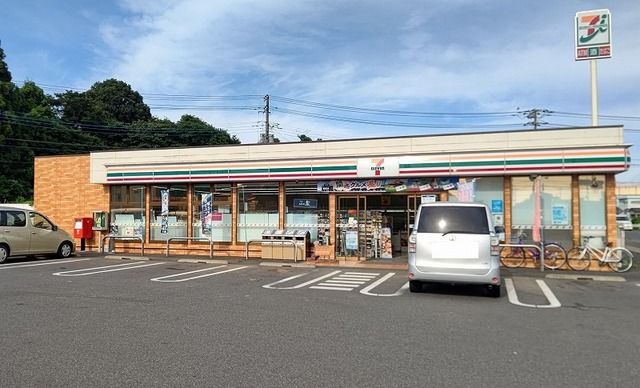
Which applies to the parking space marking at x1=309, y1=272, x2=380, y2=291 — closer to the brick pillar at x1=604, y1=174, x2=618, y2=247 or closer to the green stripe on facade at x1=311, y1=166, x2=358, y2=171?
the green stripe on facade at x1=311, y1=166, x2=358, y2=171

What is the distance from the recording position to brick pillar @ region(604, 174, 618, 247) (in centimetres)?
1380

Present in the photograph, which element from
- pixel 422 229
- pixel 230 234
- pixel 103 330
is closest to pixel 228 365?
pixel 103 330

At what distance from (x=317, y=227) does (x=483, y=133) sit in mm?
6193

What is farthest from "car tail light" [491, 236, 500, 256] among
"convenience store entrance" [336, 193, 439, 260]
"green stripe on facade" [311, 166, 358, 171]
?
"green stripe on facade" [311, 166, 358, 171]

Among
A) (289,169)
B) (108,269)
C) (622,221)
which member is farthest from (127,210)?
(622,221)

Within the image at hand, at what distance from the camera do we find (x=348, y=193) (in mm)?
16234

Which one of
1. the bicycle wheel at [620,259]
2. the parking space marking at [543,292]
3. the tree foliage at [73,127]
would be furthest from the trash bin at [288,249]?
the tree foliage at [73,127]

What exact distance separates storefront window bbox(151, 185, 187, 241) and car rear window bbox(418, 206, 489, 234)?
37.2ft

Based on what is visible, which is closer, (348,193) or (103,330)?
(103,330)

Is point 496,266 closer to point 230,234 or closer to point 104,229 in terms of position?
point 230,234

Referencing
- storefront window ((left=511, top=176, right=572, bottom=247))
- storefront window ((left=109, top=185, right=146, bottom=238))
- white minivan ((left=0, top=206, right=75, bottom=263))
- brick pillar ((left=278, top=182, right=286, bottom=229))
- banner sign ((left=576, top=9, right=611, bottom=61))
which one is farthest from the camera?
storefront window ((left=109, top=185, right=146, bottom=238))

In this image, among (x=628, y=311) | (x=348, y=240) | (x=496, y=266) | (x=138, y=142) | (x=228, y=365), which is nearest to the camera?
(x=228, y=365)

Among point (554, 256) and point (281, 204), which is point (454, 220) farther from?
point (281, 204)

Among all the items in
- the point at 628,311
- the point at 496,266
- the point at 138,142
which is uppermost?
the point at 138,142
